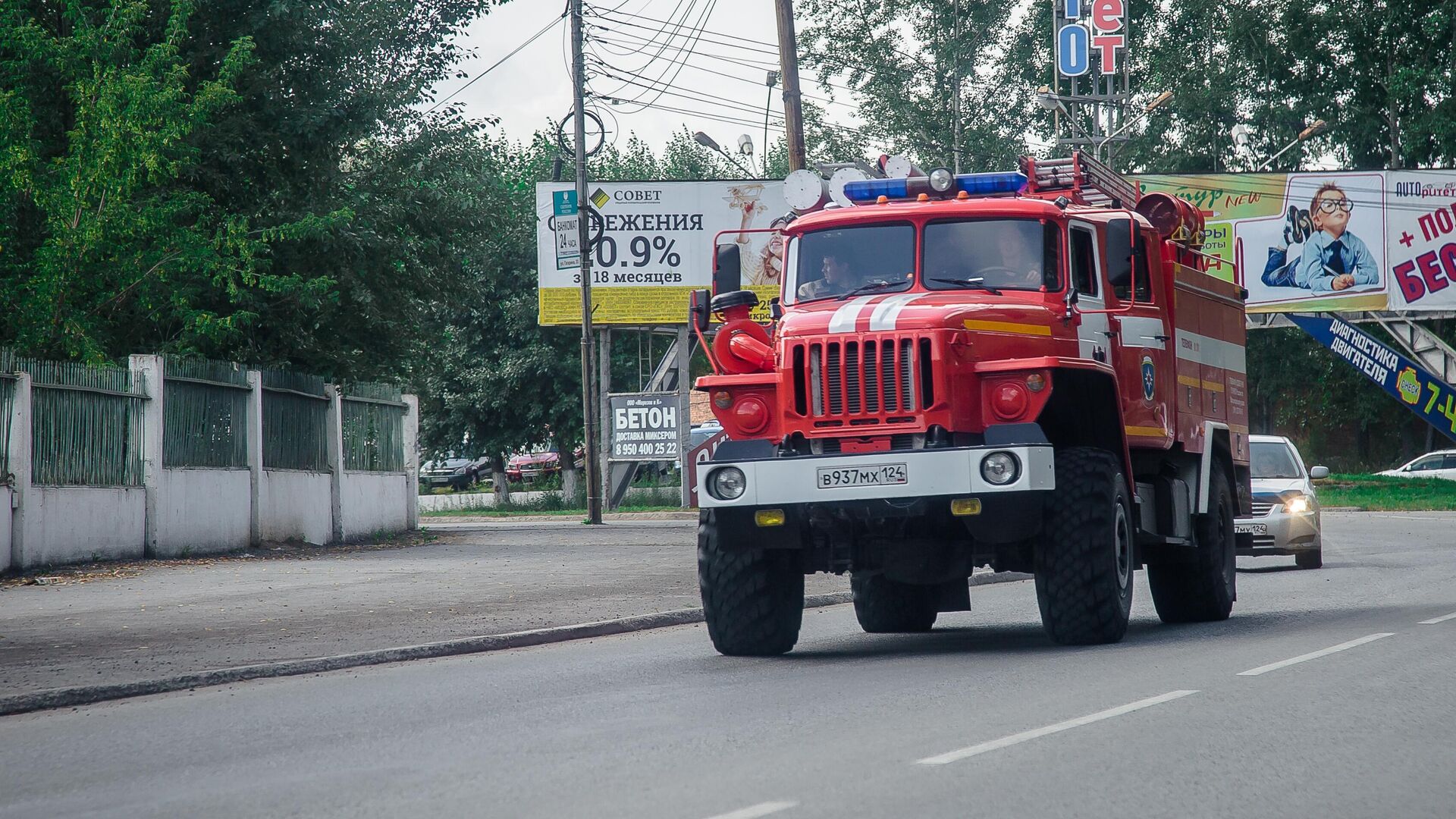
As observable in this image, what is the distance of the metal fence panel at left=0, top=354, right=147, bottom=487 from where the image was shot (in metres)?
18.8

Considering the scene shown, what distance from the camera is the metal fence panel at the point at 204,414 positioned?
21641mm

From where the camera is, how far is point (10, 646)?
11875mm

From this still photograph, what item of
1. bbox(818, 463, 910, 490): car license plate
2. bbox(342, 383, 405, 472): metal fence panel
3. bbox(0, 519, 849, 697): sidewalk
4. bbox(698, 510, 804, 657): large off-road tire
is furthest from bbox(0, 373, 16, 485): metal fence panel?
bbox(818, 463, 910, 490): car license plate

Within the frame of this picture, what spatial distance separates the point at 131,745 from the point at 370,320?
18.9 metres

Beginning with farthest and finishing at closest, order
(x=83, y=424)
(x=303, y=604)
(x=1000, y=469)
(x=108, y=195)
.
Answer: (x=108, y=195), (x=83, y=424), (x=303, y=604), (x=1000, y=469)

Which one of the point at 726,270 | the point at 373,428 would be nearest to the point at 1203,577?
the point at 726,270

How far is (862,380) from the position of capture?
11.0 meters

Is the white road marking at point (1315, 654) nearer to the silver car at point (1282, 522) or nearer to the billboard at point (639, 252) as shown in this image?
the silver car at point (1282, 522)

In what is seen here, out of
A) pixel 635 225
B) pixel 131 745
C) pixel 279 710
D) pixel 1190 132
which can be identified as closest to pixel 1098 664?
pixel 279 710

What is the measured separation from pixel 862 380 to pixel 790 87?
11829 mm

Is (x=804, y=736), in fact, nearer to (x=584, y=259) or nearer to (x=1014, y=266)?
(x=1014, y=266)

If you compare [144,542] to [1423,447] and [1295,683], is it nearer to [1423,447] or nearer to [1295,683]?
[1295,683]

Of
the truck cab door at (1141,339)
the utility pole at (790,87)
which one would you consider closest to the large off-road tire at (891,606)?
the truck cab door at (1141,339)

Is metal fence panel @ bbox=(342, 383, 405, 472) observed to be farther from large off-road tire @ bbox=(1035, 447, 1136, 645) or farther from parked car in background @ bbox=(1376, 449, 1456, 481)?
parked car in background @ bbox=(1376, 449, 1456, 481)
